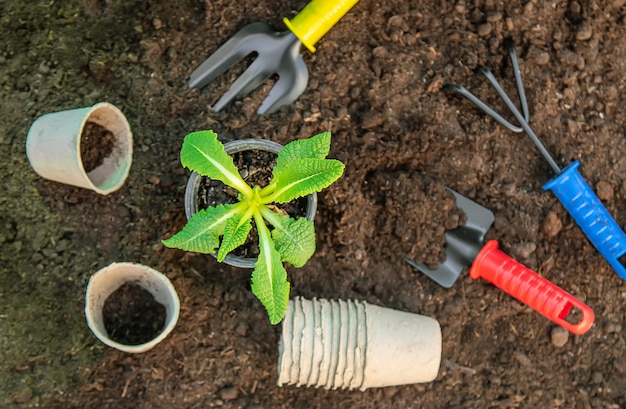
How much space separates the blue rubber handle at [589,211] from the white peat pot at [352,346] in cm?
40

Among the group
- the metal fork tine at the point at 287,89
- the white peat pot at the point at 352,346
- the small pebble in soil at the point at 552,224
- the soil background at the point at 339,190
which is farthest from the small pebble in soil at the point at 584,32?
the white peat pot at the point at 352,346

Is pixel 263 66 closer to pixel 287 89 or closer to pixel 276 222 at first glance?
pixel 287 89

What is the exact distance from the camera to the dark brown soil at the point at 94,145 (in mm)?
1416

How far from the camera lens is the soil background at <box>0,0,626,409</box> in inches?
57.6

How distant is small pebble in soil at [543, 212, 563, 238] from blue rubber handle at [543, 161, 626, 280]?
36 millimetres

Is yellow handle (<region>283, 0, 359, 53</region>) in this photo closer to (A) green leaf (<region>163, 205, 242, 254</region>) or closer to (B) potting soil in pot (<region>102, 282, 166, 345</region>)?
(A) green leaf (<region>163, 205, 242, 254</region>)

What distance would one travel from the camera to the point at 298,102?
1.50 metres

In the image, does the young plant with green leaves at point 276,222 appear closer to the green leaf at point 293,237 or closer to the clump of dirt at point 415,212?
the green leaf at point 293,237

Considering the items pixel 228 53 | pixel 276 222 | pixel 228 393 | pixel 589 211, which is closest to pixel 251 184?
pixel 276 222

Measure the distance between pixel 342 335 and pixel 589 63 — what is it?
82 centimetres

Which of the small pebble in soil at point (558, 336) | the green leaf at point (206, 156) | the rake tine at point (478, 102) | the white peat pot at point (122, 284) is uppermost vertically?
the rake tine at point (478, 102)

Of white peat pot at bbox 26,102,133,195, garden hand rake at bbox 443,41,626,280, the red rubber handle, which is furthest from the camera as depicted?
garden hand rake at bbox 443,41,626,280

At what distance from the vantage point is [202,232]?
3.88ft

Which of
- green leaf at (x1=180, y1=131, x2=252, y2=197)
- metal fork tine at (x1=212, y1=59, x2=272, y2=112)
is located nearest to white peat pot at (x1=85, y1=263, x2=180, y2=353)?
green leaf at (x1=180, y1=131, x2=252, y2=197)
